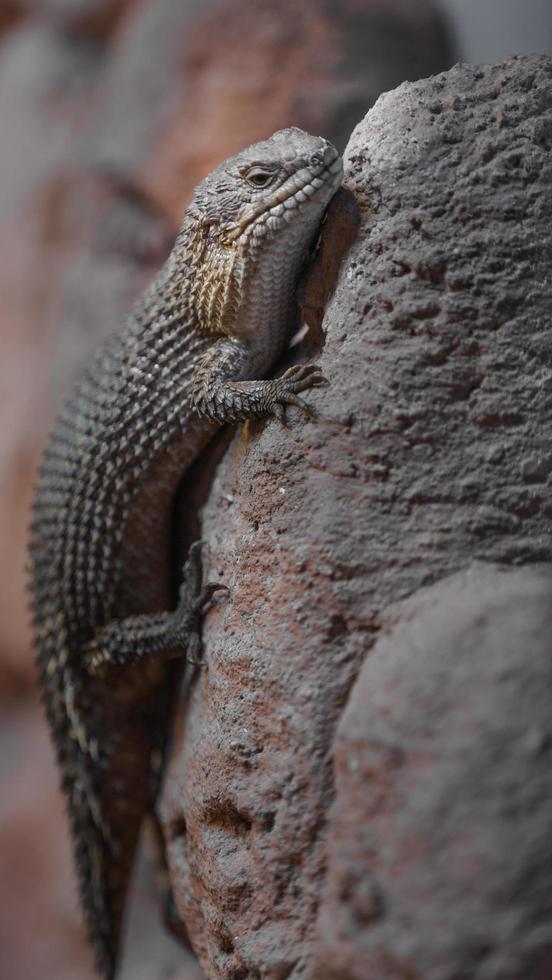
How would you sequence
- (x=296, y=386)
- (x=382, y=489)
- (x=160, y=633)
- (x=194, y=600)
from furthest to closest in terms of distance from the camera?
(x=160, y=633), (x=194, y=600), (x=296, y=386), (x=382, y=489)

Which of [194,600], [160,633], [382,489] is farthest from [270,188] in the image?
[160,633]

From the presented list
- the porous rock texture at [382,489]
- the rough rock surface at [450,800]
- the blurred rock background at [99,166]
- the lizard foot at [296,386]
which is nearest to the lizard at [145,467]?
the lizard foot at [296,386]

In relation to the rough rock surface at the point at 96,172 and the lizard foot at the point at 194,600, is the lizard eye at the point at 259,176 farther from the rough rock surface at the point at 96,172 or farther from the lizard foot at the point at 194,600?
the rough rock surface at the point at 96,172

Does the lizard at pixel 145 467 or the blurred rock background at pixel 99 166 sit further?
the blurred rock background at pixel 99 166

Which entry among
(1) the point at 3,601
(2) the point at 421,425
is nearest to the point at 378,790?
(2) the point at 421,425

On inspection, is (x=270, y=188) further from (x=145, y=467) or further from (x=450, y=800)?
(x=450, y=800)

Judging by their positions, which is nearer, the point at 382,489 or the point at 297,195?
the point at 382,489
